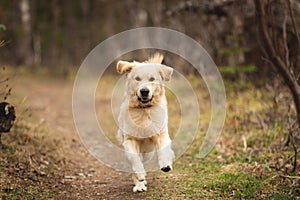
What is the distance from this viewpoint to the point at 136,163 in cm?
520

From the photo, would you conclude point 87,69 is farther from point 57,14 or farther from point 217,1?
point 217,1

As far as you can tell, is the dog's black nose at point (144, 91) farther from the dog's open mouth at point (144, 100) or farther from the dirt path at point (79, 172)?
the dirt path at point (79, 172)

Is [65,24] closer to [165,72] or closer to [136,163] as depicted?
[165,72]

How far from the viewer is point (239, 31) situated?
11828 millimetres

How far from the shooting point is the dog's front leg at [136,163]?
5191 millimetres

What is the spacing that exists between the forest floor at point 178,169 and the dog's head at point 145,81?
124cm

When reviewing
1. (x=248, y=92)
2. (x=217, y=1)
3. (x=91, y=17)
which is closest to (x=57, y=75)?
(x=91, y=17)

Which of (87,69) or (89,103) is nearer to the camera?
(89,103)

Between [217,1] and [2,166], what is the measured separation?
9476 millimetres

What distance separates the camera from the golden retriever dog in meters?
5.23

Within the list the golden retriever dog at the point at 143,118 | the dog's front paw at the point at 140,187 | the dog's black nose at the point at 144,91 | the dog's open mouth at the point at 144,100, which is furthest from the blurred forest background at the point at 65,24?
the dog's front paw at the point at 140,187

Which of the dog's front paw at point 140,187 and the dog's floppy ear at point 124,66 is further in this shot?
the dog's floppy ear at point 124,66

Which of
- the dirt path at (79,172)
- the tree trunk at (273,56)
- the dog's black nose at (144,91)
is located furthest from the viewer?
the tree trunk at (273,56)

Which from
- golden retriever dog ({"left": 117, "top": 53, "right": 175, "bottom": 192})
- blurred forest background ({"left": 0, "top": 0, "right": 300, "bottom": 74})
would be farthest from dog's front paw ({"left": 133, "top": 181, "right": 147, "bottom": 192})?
blurred forest background ({"left": 0, "top": 0, "right": 300, "bottom": 74})
